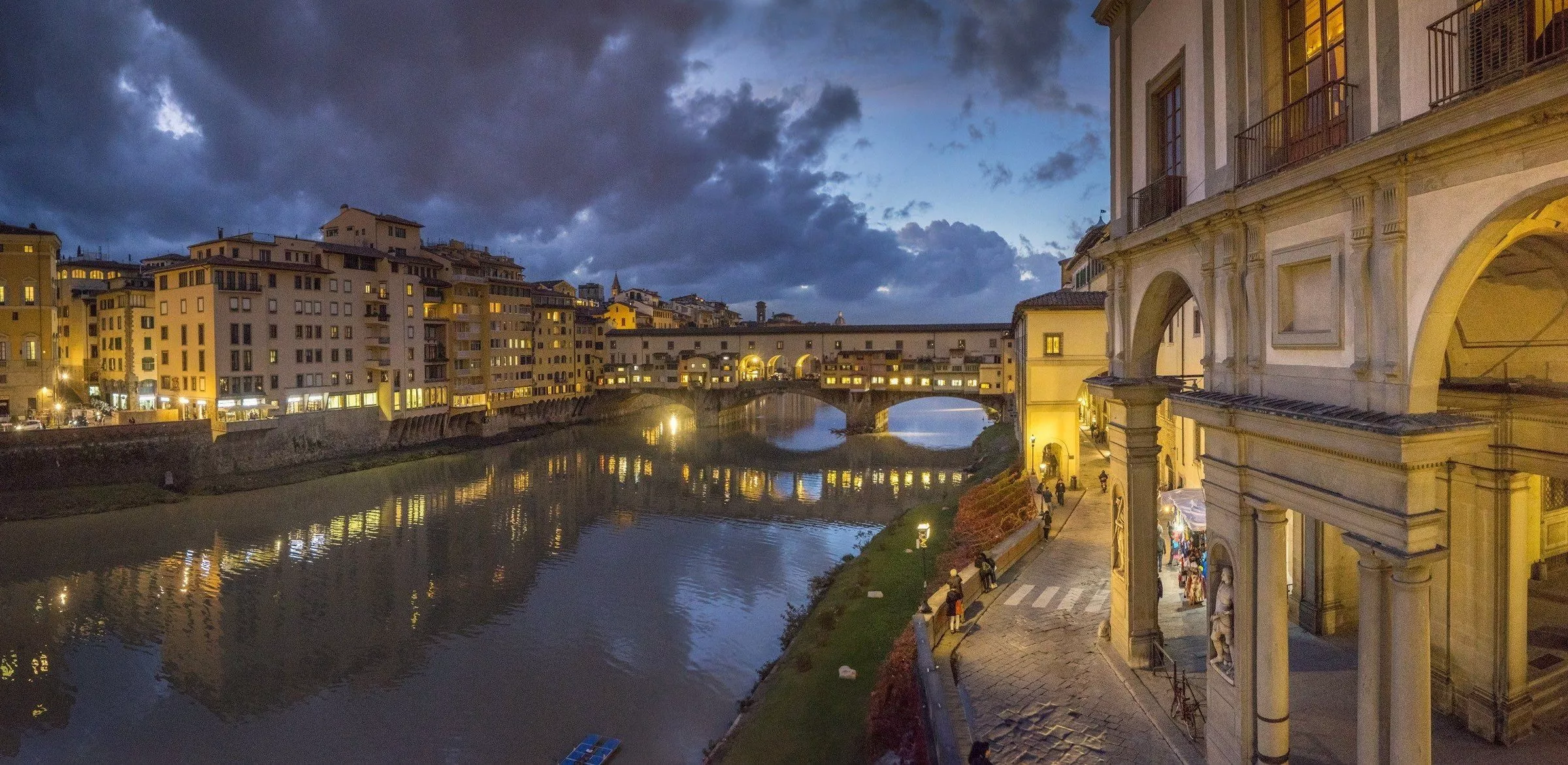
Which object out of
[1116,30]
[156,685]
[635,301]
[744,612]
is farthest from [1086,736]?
[635,301]

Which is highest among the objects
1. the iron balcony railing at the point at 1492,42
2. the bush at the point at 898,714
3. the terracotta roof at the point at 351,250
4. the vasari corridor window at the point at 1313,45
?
the terracotta roof at the point at 351,250

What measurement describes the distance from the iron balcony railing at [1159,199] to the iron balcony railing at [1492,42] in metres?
4.36

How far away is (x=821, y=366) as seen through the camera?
77500 millimetres

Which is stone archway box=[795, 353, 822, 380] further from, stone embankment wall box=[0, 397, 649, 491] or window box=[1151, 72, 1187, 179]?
window box=[1151, 72, 1187, 179]

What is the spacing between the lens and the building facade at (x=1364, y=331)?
6.33 metres

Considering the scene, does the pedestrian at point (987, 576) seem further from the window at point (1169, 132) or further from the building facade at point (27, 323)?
the building facade at point (27, 323)

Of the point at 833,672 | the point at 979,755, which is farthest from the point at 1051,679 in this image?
the point at 833,672

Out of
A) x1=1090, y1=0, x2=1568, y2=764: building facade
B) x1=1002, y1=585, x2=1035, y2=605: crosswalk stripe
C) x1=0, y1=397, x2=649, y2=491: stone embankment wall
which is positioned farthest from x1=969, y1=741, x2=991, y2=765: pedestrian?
x1=0, y1=397, x2=649, y2=491: stone embankment wall

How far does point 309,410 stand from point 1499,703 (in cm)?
5886

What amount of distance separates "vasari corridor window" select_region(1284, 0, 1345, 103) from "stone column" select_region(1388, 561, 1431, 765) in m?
4.65

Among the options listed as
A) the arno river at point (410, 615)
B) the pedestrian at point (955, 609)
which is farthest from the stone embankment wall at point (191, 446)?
the pedestrian at point (955, 609)

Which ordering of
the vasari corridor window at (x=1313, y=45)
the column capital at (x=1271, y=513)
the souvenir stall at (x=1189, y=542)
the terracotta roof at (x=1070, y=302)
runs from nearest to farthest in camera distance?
the vasari corridor window at (x=1313, y=45), the column capital at (x=1271, y=513), the souvenir stall at (x=1189, y=542), the terracotta roof at (x=1070, y=302)

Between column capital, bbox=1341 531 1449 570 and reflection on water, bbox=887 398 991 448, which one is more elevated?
column capital, bbox=1341 531 1449 570

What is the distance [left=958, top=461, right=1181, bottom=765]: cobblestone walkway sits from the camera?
35.0 ft
